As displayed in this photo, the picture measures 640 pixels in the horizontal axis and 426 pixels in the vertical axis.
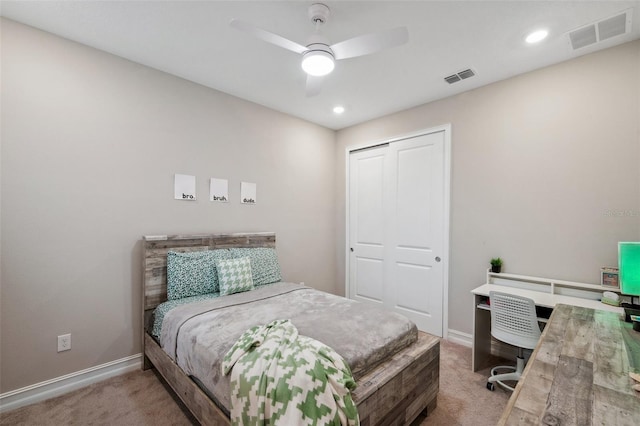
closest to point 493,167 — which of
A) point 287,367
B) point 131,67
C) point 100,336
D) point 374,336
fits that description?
point 374,336

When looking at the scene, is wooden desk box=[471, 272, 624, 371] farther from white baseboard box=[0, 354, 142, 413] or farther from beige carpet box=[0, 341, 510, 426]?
white baseboard box=[0, 354, 142, 413]

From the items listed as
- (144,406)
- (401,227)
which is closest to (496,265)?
(401,227)

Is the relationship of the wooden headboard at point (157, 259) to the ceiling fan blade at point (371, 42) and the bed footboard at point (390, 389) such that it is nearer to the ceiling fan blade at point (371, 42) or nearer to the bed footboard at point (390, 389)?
the bed footboard at point (390, 389)

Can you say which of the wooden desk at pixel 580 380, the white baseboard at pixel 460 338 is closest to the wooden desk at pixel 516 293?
the white baseboard at pixel 460 338

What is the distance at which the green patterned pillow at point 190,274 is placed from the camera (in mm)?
2459

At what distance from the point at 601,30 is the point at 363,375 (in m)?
2.96

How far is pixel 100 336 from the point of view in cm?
234

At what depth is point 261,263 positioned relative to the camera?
303 centimetres

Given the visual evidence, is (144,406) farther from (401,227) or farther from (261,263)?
(401,227)

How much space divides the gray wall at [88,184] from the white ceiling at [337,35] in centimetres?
25

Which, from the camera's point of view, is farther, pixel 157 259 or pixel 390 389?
pixel 157 259

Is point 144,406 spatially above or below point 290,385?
below

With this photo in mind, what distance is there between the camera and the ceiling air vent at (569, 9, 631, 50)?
1.93m

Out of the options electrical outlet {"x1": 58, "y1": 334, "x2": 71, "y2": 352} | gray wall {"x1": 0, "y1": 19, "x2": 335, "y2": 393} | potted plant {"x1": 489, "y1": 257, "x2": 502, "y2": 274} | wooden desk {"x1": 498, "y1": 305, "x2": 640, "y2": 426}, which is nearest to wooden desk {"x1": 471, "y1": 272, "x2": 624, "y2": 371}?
potted plant {"x1": 489, "y1": 257, "x2": 502, "y2": 274}
